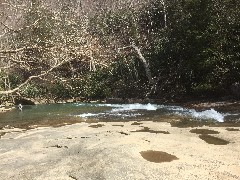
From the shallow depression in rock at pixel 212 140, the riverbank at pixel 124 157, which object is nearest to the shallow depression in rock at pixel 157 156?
the riverbank at pixel 124 157

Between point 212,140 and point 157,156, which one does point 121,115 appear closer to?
point 212,140

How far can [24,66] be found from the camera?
479cm

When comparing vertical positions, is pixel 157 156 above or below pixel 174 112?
above

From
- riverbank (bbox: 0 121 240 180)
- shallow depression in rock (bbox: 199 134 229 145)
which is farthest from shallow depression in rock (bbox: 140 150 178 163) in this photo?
shallow depression in rock (bbox: 199 134 229 145)

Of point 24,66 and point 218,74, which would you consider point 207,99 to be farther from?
point 24,66

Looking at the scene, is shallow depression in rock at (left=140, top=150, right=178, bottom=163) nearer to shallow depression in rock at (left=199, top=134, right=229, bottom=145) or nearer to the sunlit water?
shallow depression in rock at (left=199, top=134, right=229, bottom=145)

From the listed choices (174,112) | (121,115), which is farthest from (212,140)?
(121,115)

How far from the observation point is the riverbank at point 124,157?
5.60 m

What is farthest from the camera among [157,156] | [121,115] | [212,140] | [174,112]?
[121,115]

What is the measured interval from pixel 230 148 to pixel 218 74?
560 inches

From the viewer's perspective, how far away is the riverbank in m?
5.60

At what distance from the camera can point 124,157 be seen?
247 inches

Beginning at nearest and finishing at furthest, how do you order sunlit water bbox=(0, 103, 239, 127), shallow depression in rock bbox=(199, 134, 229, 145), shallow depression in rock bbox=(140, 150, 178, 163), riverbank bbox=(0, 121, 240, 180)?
riverbank bbox=(0, 121, 240, 180) → shallow depression in rock bbox=(140, 150, 178, 163) → shallow depression in rock bbox=(199, 134, 229, 145) → sunlit water bbox=(0, 103, 239, 127)

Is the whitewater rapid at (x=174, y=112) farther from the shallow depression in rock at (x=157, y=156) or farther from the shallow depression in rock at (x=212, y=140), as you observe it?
the shallow depression in rock at (x=157, y=156)
